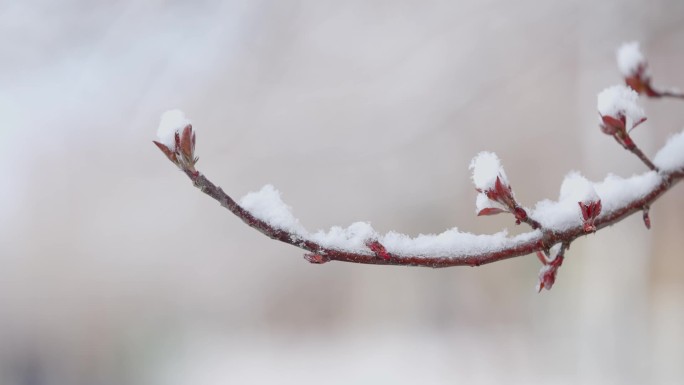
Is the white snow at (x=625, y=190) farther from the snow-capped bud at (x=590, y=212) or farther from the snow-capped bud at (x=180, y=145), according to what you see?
the snow-capped bud at (x=180, y=145)

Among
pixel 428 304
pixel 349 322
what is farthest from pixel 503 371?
pixel 349 322

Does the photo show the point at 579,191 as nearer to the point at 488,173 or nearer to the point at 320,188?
the point at 488,173

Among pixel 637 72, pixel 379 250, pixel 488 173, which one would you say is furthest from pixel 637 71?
pixel 379 250

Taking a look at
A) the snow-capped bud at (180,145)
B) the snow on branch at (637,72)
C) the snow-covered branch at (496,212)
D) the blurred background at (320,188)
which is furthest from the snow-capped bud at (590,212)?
the blurred background at (320,188)

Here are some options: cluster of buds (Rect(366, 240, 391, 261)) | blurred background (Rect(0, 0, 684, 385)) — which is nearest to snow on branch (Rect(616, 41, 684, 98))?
cluster of buds (Rect(366, 240, 391, 261))

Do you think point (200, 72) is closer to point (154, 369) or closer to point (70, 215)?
point (70, 215)
